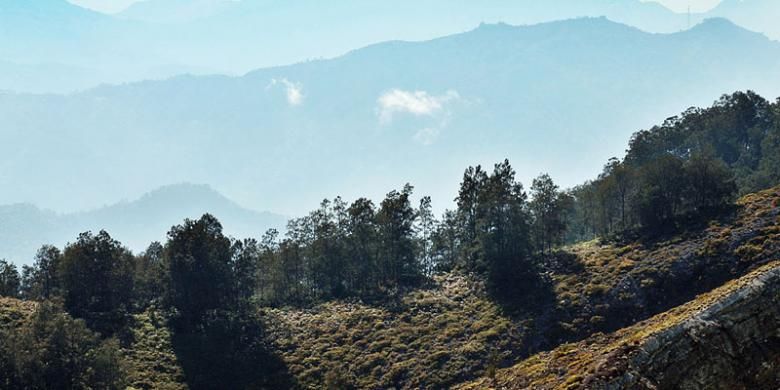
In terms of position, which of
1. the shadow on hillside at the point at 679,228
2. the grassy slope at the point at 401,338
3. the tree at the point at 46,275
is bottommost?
the grassy slope at the point at 401,338

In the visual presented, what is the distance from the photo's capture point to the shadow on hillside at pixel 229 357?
80.7m

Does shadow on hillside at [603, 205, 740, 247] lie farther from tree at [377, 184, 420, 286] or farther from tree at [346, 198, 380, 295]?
tree at [346, 198, 380, 295]

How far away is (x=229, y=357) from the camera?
86750 millimetres

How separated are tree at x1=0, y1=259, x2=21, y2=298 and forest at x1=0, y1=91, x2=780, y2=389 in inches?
17.6

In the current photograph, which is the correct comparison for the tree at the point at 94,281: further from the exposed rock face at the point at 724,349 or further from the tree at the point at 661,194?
the exposed rock face at the point at 724,349

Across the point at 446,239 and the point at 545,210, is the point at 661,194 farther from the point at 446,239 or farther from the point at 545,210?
the point at 446,239

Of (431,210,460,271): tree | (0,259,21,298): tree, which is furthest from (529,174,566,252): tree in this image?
(0,259,21,298): tree

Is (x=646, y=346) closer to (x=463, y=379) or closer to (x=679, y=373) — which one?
(x=679, y=373)

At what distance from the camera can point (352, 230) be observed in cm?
12088

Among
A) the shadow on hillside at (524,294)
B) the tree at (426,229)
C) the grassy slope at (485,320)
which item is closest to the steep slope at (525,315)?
the grassy slope at (485,320)

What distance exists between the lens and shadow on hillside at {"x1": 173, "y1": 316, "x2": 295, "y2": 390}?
80688mm

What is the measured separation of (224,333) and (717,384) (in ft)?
258

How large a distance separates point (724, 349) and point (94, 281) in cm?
9487

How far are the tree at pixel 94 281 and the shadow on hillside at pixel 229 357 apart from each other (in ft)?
39.6
